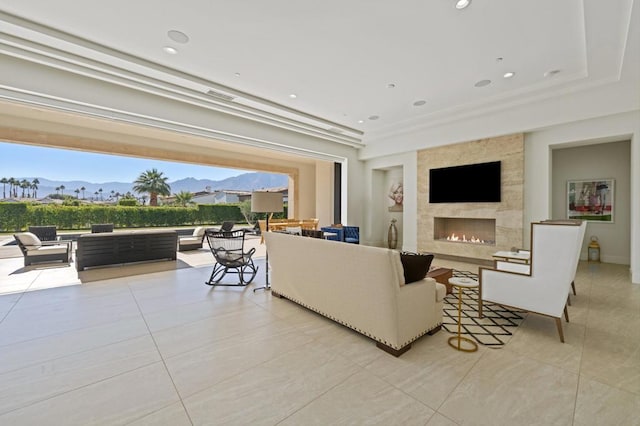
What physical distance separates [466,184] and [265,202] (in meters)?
4.83

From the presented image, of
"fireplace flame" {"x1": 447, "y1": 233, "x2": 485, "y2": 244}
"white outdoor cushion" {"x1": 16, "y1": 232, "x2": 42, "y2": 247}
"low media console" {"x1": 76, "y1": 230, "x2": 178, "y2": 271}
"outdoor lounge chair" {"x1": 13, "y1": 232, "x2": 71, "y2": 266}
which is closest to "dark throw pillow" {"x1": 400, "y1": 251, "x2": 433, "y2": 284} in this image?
"fireplace flame" {"x1": 447, "y1": 233, "x2": 485, "y2": 244}

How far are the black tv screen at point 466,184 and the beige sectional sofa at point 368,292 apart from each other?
168 inches

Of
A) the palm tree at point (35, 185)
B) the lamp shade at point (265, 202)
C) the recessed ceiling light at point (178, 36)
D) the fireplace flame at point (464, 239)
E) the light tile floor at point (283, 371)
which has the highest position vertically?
the recessed ceiling light at point (178, 36)

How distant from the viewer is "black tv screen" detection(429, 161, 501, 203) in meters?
5.84

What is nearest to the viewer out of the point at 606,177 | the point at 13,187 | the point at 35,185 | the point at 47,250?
the point at 47,250

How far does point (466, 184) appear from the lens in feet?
20.5

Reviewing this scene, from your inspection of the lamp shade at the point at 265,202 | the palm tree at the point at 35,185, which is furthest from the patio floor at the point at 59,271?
the palm tree at the point at 35,185

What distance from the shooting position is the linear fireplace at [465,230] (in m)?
6.21

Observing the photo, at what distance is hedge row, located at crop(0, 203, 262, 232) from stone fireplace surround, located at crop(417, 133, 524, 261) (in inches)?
405

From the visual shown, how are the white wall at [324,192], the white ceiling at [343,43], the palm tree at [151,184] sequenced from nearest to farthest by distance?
the white ceiling at [343,43] < the white wall at [324,192] < the palm tree at [151,184]

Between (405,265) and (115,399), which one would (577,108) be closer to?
(405,265)

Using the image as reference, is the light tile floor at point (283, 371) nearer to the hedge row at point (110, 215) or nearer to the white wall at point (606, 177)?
the white wall at point (606, 177)

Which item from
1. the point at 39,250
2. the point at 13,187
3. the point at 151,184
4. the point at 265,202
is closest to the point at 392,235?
the point at 265,202

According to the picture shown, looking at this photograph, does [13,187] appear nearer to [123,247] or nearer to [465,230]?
[123,247]
